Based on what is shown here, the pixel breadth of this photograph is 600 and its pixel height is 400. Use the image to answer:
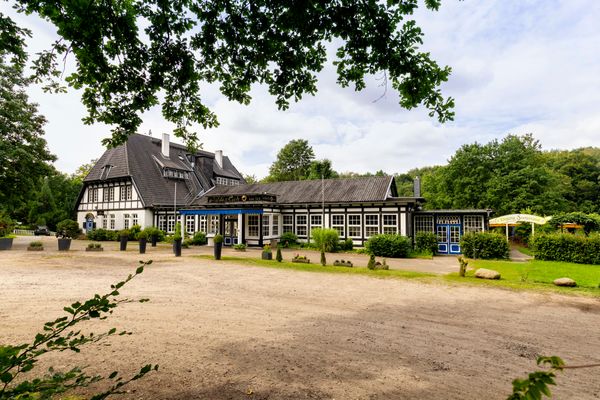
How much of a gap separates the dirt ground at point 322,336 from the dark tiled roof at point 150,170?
21.8m

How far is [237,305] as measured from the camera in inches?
322

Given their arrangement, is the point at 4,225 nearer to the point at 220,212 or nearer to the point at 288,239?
the point at 220,212

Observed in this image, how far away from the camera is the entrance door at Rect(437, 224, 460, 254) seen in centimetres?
2194

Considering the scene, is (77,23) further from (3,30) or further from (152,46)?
(152,46)

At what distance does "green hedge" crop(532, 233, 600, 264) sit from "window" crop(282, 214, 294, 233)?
15.8 m

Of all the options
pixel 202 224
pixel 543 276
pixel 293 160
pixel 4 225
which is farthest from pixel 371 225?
pixel 293 160

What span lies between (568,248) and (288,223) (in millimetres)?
17566

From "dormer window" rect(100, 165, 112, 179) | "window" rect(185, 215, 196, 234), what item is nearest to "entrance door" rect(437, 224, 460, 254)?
"window" rect(185, 215, 196, 234)

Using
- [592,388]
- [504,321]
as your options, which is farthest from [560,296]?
[592,388]

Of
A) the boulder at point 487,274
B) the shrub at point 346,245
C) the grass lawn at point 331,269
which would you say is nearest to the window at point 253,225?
the shrub at point 346,245

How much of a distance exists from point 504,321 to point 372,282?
4864 mm

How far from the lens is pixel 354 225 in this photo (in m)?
24.3

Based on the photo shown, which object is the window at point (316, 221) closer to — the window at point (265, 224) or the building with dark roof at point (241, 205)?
the building with dark roof at point (241, 205)

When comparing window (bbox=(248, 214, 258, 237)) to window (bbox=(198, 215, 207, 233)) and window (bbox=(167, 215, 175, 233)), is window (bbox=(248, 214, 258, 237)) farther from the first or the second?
window (bbox=(167, 215, 175, 233))
